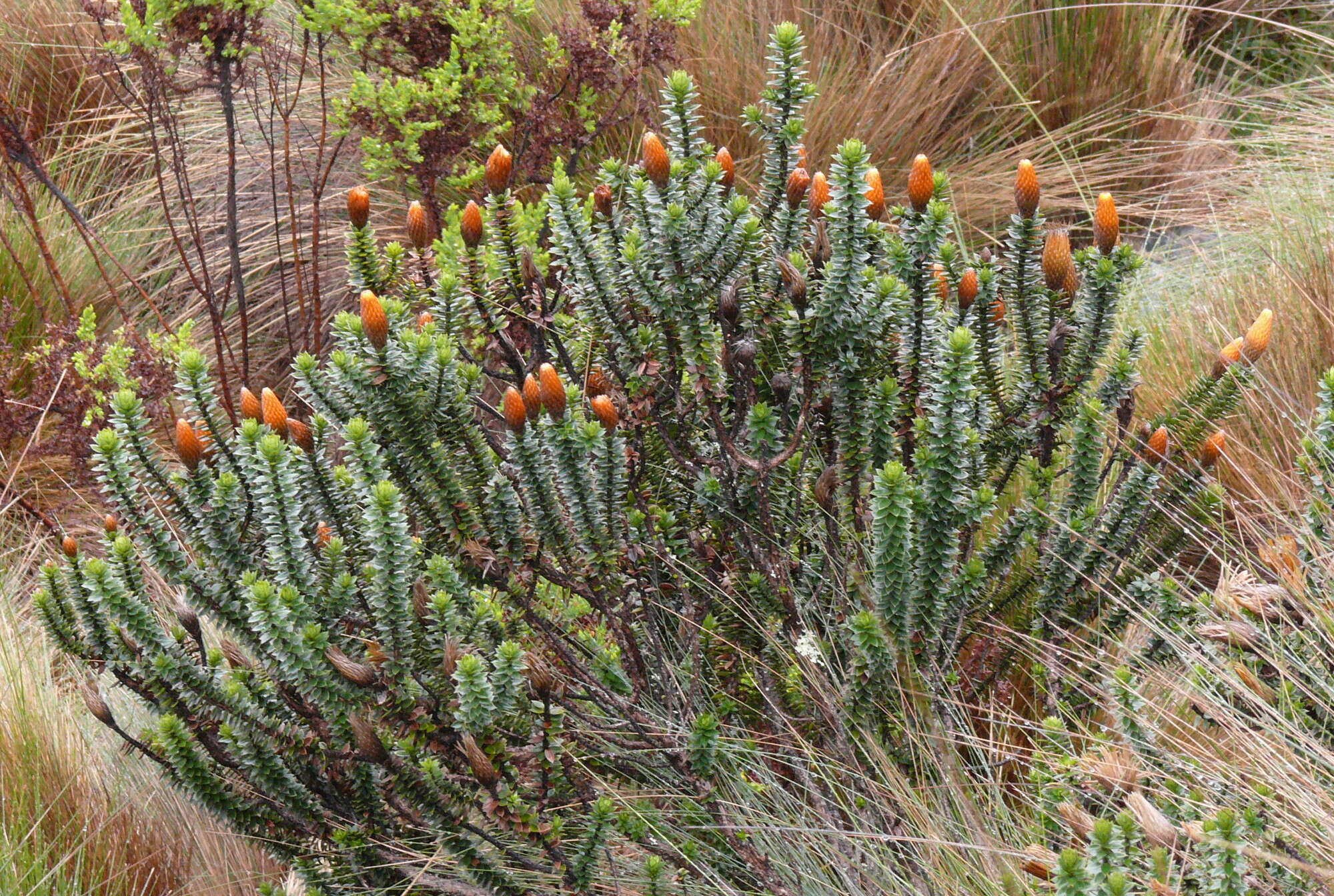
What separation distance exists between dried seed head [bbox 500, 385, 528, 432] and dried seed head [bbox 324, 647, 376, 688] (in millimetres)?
455

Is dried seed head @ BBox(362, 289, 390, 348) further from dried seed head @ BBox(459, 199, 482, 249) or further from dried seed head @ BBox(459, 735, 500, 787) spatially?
dried seed head @ BBox(459, 735, 500, 787)

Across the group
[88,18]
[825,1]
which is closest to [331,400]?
[825,1]

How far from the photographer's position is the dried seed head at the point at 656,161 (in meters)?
2.27

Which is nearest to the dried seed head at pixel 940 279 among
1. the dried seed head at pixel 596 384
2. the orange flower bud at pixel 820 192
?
the orange flower bud at pixel 820 192

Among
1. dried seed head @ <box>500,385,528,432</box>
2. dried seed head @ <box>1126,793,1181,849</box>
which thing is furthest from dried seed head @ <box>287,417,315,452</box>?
dried seed head @ <box>1126,793,1181,849</box>

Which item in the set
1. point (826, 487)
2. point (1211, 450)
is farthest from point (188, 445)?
point (1211, 450)

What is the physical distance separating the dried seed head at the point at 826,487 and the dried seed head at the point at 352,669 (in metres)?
0.86

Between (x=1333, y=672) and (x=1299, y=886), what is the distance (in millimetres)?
503

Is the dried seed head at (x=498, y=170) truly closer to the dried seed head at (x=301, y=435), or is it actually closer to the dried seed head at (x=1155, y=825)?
the dried seed head at (x=301, y=435)

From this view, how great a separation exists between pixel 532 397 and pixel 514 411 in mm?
66

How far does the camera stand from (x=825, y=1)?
20.7 feet

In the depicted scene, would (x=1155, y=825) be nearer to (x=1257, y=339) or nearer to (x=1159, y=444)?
(x=1159, y=444)

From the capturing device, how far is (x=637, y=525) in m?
2.45

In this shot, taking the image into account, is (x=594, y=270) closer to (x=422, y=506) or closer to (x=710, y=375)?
(x=710, y=375)
